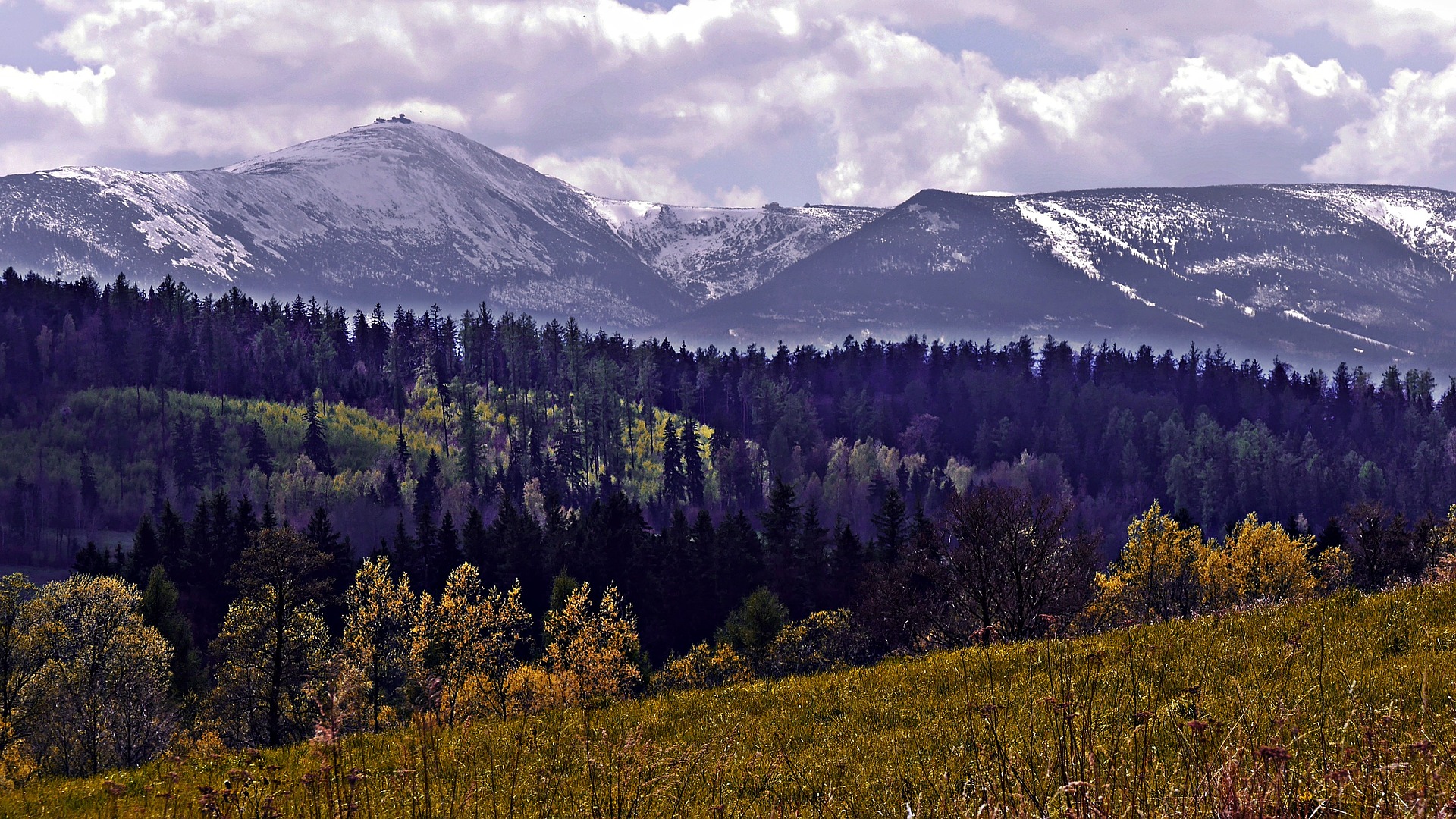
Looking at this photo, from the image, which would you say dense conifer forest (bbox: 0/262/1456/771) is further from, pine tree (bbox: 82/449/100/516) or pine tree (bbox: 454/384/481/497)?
pine tree (bbox: 454/384/481/497)

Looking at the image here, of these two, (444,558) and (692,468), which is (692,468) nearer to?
(692,468)

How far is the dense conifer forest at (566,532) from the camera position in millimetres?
51812

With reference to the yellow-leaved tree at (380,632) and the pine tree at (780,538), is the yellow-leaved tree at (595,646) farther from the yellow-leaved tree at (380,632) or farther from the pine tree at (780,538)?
the pine tree at (780,538)

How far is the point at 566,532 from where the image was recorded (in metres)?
103

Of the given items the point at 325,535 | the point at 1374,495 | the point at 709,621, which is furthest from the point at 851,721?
the point at 1374,495

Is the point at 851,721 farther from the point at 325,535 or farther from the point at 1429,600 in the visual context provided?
the point at 325,535

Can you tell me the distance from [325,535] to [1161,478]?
155845 millimetres

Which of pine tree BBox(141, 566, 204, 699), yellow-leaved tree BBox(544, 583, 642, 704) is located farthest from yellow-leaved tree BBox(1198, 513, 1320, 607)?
pine tree BBox(141, 566, 204, 699)

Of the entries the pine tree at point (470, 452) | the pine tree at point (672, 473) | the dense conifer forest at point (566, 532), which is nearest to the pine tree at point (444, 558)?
the dense conifer forest at point (566, 532)

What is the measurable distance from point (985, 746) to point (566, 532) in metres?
96.4

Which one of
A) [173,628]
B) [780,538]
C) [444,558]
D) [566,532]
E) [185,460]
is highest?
A: [780,538]

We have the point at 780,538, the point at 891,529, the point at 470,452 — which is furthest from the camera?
the point at 470,452

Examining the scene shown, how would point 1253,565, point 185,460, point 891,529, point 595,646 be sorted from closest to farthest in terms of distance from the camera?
point 595,646 < point 1253,565 < point 891,529 < point 185,460

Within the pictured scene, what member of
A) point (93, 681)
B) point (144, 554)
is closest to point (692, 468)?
point (144, 554)
